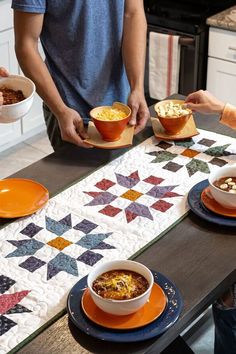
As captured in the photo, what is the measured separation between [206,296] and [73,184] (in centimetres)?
55

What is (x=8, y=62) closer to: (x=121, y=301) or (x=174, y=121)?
(x=174, y=121)

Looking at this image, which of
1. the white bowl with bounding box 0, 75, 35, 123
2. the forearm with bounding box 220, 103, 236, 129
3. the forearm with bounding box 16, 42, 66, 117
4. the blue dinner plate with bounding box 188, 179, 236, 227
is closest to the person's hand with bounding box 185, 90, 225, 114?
the forearm with bounding box 220, 103, 236, 129

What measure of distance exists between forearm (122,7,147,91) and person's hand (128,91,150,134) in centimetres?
5

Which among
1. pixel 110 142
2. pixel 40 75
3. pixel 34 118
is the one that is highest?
pixel 40 75

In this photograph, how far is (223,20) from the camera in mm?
3111

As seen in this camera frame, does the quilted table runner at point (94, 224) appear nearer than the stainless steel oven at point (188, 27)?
Yes

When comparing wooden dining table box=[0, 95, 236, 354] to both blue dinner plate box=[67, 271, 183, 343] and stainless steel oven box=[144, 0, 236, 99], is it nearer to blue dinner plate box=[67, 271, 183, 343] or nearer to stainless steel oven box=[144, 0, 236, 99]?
blue dinner plate box=[67, 271, 183, 343]

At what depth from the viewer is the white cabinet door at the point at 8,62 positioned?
10.6 ft

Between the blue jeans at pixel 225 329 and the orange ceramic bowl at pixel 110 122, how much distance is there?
1.84 ft

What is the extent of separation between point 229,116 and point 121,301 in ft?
2.76

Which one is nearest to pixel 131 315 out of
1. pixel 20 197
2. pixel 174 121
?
pixel 20 197

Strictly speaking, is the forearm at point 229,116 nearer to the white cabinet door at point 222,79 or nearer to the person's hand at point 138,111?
the person's hand at point 138,111

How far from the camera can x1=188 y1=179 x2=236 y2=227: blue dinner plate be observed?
1522 millimetres

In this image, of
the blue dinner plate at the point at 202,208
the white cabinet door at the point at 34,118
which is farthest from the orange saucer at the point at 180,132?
the white cabinet door at the point at 34,118
